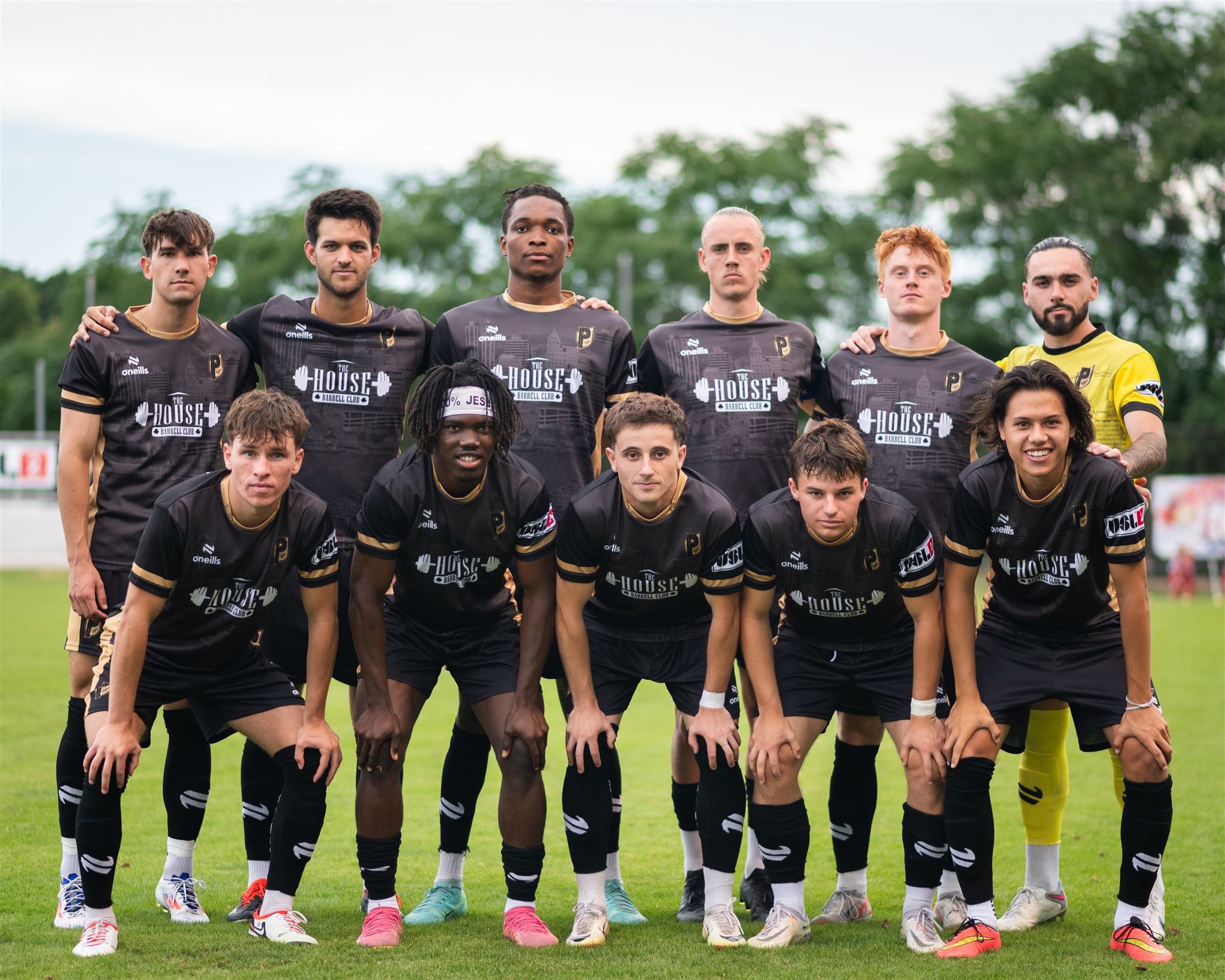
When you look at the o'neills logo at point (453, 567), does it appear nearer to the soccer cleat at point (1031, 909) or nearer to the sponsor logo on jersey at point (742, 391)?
the sponsor logo on jersey at point (742, 391)

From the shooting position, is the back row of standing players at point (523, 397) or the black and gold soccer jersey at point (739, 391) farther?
the black and gold soccer jersey at point (739, 391)

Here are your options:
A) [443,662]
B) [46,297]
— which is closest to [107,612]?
[443,662]

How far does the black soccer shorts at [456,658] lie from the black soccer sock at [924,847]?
1636 millimetres

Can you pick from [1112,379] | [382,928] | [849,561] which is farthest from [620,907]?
[1112,379]

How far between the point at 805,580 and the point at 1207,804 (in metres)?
4.22

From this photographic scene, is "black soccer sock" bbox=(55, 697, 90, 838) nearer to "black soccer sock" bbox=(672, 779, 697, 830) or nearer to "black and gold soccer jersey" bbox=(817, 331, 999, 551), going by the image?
"black soccer sock" bbox=(672, 779, 697, 830)

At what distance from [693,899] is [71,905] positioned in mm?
2526

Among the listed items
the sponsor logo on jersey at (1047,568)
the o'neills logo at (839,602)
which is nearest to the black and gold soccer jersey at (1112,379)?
the sponsor logo on jersey at (1047,568)

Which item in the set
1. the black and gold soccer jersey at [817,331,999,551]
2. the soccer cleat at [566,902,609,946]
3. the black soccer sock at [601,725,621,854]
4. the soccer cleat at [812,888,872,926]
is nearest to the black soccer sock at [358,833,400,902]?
the soccer cleat at [566,902,609,946]

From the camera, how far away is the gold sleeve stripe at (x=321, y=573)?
4.79 m

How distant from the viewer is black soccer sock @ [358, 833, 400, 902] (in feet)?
15.6

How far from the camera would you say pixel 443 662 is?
16.4 ft

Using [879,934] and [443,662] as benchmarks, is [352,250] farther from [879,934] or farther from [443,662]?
[879,934]

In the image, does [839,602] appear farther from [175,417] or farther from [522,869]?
[175,417]
